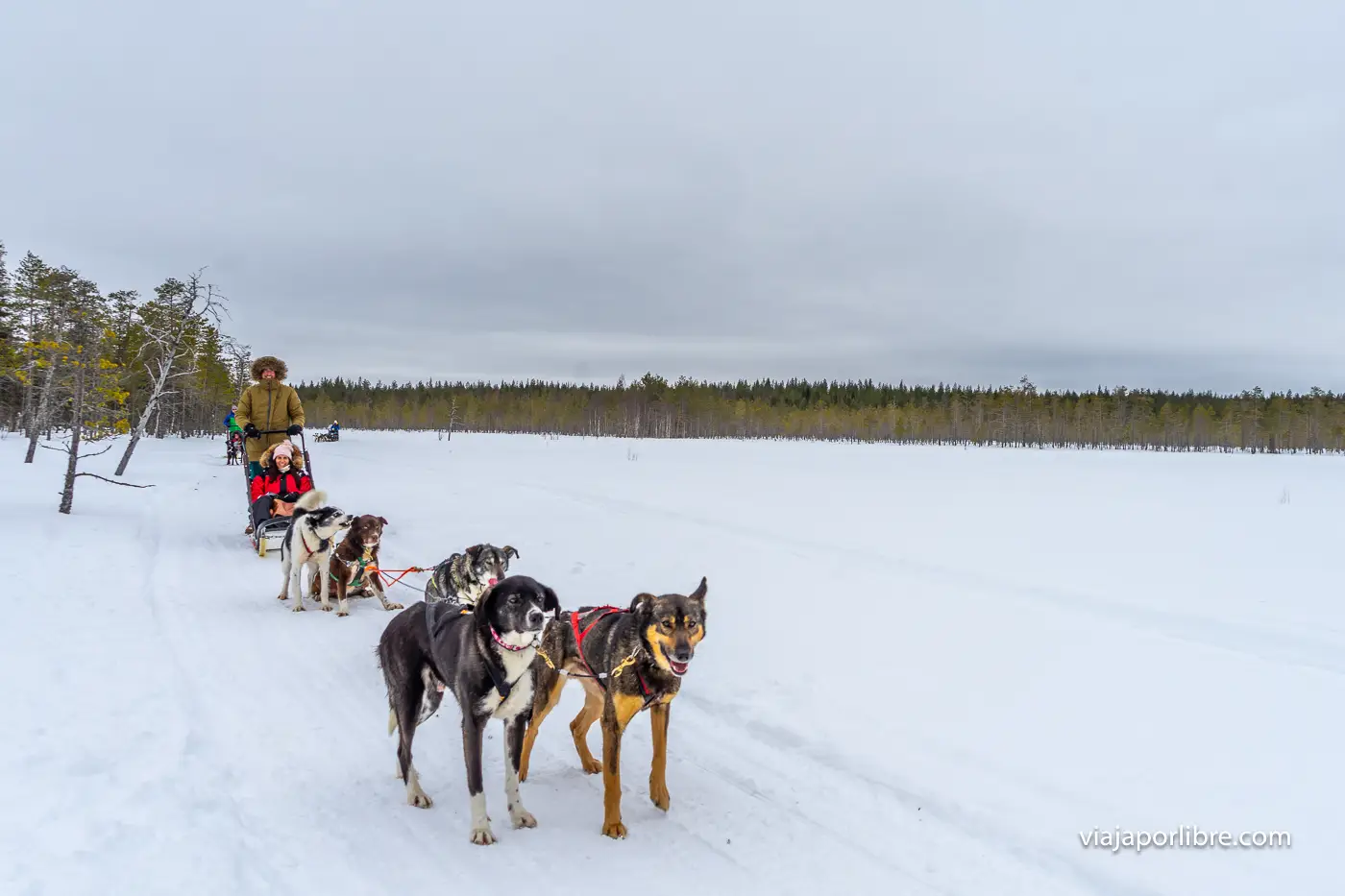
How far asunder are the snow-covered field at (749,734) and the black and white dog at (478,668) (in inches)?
9.9

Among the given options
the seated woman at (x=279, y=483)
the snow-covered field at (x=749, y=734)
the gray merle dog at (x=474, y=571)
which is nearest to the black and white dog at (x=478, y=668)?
the snow-covered field at (x=749, y=734)

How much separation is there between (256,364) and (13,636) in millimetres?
5794

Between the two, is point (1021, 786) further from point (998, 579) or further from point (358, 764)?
point (998, 579)

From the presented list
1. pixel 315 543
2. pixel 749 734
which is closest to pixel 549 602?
pixel 749 734

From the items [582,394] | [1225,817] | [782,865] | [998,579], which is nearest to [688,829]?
[782,865]

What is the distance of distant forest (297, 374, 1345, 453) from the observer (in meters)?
111

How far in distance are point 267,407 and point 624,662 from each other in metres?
10.1

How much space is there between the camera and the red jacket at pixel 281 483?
1105 centimetres

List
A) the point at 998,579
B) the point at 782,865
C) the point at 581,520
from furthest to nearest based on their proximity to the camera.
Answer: the point at 581,520 → the point at 998,579 → the point at 782,865

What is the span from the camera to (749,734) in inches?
211

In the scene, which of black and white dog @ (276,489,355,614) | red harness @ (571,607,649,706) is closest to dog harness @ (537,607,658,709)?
red harness @ (571,607,649,706)

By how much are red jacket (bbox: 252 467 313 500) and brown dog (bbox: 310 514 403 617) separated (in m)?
3.07

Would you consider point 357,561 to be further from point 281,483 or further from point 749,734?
point 749,734

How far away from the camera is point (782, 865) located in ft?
12.2
